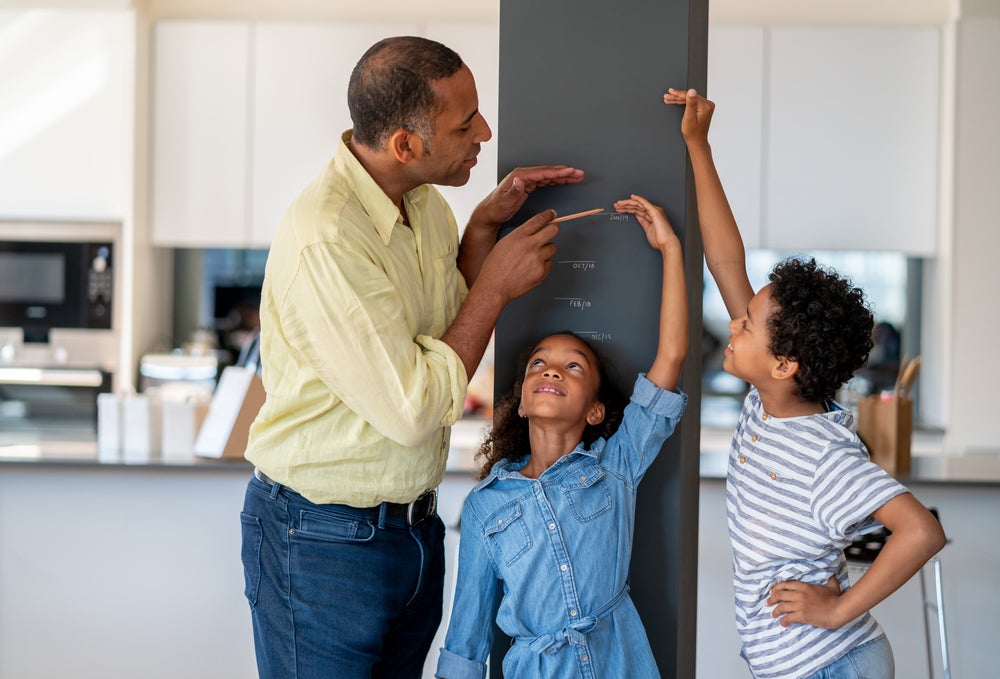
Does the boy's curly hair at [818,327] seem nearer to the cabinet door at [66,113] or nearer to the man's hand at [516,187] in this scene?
the man's hand at [516,187]

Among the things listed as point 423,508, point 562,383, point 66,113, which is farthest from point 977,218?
point 66,113

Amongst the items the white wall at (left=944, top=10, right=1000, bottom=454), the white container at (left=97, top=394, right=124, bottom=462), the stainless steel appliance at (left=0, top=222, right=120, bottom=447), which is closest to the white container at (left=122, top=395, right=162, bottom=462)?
the white container at (left=97, top=394, right=124, bottom=462)

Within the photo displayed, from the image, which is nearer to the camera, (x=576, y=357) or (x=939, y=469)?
(x=576, y=357)

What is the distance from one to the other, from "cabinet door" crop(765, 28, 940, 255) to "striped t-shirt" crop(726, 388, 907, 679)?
2423 millimetres

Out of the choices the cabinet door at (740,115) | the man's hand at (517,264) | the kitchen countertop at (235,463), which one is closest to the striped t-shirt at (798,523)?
the man's hand at (517,264)

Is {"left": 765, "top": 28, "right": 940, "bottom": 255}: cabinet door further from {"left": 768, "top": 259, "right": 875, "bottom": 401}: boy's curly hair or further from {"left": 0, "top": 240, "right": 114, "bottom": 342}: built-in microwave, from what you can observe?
{"left": 0, "top": 240, "right": 114, "bottom": 342}: built-in microwave

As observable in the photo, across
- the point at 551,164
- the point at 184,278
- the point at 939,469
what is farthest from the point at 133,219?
the point at 939,469

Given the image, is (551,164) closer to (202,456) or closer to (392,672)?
(392,672)

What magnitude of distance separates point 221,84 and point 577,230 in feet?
8.45

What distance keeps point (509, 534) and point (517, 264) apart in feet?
1.34

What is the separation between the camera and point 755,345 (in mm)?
1453

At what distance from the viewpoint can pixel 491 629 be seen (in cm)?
157

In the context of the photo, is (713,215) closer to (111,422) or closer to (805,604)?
(805,604)

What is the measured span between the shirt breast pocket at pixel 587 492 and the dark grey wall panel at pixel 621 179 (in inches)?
6.9
